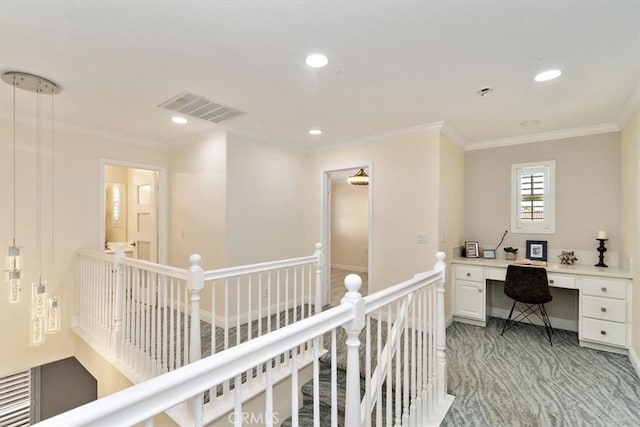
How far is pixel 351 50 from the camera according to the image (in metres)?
2.03

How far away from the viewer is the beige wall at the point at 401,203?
3613 mm

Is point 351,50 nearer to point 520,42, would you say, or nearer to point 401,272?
point 520,42

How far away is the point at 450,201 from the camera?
3.95 m

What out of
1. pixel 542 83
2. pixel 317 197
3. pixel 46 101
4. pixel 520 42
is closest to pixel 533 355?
pixel 542 83

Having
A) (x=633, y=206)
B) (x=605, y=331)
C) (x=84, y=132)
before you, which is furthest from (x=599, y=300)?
(x=84, y=132)

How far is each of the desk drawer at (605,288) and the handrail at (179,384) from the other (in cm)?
353

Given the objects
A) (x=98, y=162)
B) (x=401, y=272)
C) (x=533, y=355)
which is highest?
(x=98, y=162)

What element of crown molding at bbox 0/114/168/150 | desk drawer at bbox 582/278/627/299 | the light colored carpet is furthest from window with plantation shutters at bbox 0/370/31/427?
desk drawer at bbox 582/278/627/299

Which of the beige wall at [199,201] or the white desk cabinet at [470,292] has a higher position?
the beige wall at [199,201]

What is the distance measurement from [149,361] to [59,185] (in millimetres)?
2555

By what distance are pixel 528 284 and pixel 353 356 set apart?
9.86 feet

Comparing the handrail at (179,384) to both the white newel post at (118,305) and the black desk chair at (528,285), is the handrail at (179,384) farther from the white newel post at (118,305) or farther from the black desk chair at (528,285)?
the black desk chair at (528,285)

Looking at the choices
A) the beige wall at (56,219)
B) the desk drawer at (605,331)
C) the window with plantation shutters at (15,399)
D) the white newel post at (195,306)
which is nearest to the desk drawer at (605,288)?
the desk drawer at (605,331)

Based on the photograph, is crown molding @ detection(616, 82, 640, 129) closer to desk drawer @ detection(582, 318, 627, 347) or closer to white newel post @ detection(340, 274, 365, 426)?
desk drawer @ detection(582, 318, 627, 347)
